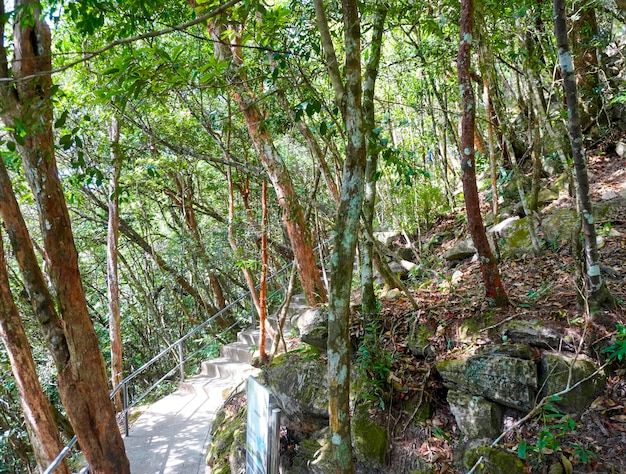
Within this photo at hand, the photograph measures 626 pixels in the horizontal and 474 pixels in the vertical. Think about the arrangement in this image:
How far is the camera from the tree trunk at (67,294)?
3.66m

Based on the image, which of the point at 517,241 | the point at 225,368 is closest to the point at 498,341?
the point at 517,241

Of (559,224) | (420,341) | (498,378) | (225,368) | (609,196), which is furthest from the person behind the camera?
(225,368)

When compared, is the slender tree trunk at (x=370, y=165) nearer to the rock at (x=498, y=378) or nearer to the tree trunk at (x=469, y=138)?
the tree trunk at (x=469, y=138)

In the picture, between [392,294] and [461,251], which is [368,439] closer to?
[392,294]

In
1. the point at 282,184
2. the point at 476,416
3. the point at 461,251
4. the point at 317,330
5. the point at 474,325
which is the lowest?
the point at 476,416

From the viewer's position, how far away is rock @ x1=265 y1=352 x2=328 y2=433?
4730mm

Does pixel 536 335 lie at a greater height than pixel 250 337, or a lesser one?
greater

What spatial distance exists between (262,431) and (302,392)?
1760 millimetres

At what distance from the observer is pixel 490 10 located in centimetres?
521

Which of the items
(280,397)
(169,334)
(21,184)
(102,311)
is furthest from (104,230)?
(280,397)

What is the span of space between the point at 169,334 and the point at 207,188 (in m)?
6.54

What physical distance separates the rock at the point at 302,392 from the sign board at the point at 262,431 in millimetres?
1245

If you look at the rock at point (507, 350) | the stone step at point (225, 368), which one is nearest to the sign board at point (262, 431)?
the rock at point (507, 350)

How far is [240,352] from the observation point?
8.73m
